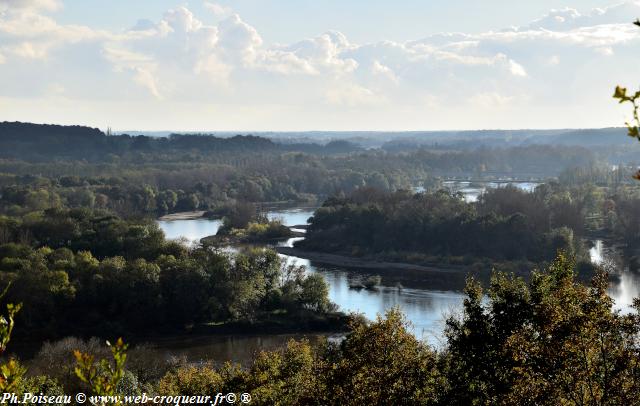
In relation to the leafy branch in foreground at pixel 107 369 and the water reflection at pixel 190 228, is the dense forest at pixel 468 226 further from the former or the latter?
the leafy branch in foreground at pixel 107 369

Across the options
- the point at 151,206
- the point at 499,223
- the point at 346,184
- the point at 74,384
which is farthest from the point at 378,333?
the point at 346,184

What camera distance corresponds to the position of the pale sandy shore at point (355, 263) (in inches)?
1777

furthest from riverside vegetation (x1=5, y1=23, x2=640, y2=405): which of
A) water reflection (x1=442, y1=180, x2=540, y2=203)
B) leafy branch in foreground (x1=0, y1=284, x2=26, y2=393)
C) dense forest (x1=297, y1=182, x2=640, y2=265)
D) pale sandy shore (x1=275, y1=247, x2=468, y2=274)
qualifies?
water reflection (x1=442, y1=180, x2=540, y2=203)

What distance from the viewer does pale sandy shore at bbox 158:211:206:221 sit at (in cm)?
7225

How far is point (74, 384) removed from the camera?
18938 mm

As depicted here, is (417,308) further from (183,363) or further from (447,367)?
→ (447,367)

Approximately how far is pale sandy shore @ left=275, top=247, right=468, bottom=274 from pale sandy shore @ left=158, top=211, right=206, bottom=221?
73.3 ft

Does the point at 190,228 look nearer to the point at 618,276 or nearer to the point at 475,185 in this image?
the point at 618,276

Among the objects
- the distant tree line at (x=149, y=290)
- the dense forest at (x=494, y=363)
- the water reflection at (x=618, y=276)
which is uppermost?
the dense forest at (x=494, y=363)

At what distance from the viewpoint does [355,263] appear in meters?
48.0

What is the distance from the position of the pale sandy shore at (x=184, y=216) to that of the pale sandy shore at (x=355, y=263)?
73.3 feet

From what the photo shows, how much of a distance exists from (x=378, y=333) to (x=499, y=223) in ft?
130

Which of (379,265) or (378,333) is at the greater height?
(378,333)

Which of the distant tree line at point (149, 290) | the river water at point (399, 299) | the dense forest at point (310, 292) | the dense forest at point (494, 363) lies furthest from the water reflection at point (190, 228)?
the dense forest at point (494, 363)
